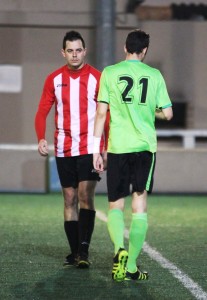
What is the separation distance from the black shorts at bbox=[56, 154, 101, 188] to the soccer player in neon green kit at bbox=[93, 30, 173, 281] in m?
0.60

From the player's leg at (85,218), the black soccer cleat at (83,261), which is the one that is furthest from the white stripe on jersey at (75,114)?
the black soccer cleat at (83,261)

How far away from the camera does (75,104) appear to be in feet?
26.5

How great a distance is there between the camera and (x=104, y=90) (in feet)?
24.3

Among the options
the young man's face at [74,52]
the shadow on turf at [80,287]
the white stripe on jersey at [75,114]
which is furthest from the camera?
the white stripe on jersey at [75,114]

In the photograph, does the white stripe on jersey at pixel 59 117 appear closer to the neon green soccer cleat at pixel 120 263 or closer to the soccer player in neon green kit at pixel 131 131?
the soccer player in neon green kit at pixel 131 131

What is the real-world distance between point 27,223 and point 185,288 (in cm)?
452

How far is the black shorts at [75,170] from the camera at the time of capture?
8.10 meters

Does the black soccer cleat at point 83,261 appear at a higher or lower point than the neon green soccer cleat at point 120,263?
lower

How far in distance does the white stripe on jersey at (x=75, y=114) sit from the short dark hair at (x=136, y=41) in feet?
2.71

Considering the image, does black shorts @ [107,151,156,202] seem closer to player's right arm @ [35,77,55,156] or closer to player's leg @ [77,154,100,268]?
player's leg @ [77,154,100,268]

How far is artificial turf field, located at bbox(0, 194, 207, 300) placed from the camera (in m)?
7.04

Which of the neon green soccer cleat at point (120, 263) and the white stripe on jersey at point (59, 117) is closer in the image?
the neon green soccer cleat at point (120, 263)

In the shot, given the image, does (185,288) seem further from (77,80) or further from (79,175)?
(77,80)

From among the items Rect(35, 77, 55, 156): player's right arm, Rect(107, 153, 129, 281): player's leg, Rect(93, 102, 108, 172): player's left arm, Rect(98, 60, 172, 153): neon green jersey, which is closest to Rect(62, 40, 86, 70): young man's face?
Rect(35, 77, 55, 156): player's right arm
